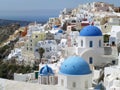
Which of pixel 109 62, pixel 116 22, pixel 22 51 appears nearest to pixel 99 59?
pixel 109 62

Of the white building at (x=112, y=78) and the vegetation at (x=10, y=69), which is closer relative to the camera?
the white building at (x=112, y=78)

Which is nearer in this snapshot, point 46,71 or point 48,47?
point 46,71

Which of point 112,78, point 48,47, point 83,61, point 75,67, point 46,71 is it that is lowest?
point 112,78

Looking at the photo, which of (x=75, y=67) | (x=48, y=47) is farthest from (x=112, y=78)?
(x=48, y=47)

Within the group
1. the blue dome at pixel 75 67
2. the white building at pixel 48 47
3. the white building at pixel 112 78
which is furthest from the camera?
the white building at pixel 48 47

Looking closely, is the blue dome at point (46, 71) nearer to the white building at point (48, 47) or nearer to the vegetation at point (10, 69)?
the vegetation at point (10, 69)

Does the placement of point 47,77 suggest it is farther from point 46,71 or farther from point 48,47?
point 48,47

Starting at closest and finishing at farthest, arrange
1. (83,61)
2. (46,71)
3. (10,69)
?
(83,61) < (46,71) < (10,69)

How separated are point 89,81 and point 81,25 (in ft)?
79.1

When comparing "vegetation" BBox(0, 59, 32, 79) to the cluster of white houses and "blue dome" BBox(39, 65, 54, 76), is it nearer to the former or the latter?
the cluster of white houses

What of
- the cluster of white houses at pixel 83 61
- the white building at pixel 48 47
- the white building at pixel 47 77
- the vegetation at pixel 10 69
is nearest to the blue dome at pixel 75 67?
the cluster of white houses at pixel 83 61

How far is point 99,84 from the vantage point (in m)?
18.7

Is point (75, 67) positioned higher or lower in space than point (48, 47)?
lower

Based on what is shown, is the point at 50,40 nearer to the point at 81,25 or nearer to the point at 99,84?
the point at 81,25
